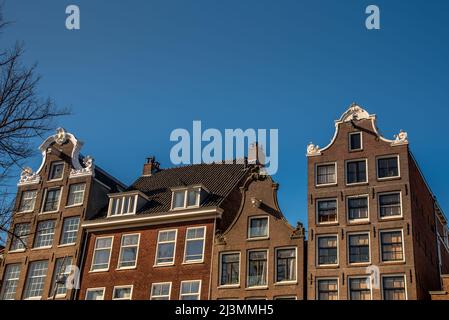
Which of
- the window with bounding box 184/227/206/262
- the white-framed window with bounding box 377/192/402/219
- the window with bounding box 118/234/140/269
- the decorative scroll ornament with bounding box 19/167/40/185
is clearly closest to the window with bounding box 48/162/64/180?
the decorative scroll ornament with bounding box 19/167/40/185

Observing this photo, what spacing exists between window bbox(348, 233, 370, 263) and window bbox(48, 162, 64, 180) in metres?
22.5

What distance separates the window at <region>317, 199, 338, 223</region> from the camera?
3472cm

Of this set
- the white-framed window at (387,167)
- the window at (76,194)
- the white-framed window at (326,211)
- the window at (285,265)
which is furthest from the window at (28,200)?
the white-framed window at (387,167)

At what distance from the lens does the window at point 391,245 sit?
32.4 metres

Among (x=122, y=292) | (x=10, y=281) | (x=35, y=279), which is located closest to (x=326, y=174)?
(x=122, y=292)

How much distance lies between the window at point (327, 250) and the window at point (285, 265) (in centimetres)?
152

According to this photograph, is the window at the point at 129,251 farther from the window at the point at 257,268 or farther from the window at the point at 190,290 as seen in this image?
the window at the point at 257,268

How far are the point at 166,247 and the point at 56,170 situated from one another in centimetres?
1191

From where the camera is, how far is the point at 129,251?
131ft

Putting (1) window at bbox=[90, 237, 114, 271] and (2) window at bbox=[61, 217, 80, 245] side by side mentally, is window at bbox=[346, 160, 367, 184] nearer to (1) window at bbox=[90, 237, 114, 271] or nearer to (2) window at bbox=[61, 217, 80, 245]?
(1) window at bbox=[90, 237, 114, 271]

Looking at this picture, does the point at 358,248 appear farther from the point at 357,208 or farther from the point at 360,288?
the point at 357,208

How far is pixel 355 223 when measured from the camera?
1331 inches
